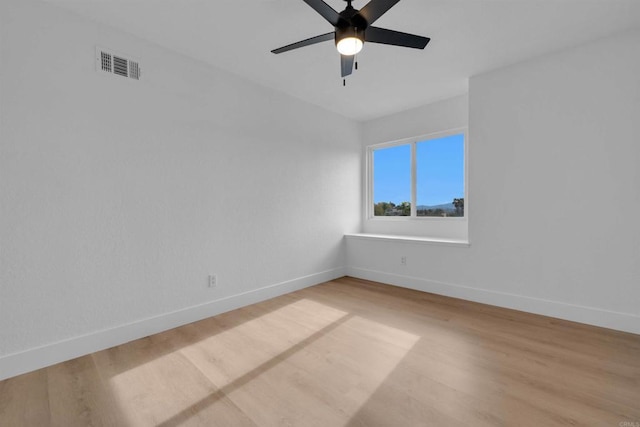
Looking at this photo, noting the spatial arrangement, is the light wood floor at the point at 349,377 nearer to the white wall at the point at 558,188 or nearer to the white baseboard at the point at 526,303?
the white baseboard at the point at 526,303

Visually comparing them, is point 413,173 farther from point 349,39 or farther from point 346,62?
point 349,39

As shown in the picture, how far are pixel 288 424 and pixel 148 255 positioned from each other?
1.81m

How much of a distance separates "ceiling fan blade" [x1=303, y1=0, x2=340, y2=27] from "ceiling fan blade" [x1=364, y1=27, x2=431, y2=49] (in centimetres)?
23

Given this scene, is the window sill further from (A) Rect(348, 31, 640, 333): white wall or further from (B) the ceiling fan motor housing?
(B) the ceiling fan motor housing

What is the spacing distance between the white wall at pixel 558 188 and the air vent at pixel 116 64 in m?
3.41

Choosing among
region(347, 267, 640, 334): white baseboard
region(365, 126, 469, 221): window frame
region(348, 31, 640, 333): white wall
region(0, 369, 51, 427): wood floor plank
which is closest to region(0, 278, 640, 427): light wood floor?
region(0, 369, 51, 427): wood floor plank

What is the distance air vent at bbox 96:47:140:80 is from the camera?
86.0 inches

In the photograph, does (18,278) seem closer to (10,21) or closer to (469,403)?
(10,21)

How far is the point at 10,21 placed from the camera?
183 centimetres

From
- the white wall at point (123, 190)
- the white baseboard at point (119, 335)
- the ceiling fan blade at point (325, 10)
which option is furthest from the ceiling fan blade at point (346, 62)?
the white baseboard at point (119, 335)

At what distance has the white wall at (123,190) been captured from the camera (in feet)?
6.14

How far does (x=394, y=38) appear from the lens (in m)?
1.82

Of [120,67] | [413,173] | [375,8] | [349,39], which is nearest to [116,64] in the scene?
[120,67]

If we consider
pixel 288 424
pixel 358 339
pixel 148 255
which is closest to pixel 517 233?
pixel 358 339
